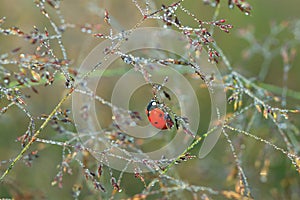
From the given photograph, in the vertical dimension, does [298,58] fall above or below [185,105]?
above

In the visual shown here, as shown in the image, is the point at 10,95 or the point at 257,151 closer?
the point at 10,95

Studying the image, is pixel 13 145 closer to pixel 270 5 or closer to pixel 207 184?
pixel 207 184

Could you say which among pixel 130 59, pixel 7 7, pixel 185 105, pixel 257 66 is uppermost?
pixel 7 7

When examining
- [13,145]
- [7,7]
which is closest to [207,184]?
[13,145]

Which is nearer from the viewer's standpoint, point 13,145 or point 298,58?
point 13,145

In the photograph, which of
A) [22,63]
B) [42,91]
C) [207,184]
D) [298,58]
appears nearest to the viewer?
[22,63]

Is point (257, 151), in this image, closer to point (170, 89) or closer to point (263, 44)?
point (263, 44)

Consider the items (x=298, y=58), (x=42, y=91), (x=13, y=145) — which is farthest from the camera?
(x=298, y=58)

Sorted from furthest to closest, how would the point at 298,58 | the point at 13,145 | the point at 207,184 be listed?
1. the point at 298,58
2. the point at 207,184
3. the point at 13,145

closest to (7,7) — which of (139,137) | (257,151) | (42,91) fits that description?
(42,91)
